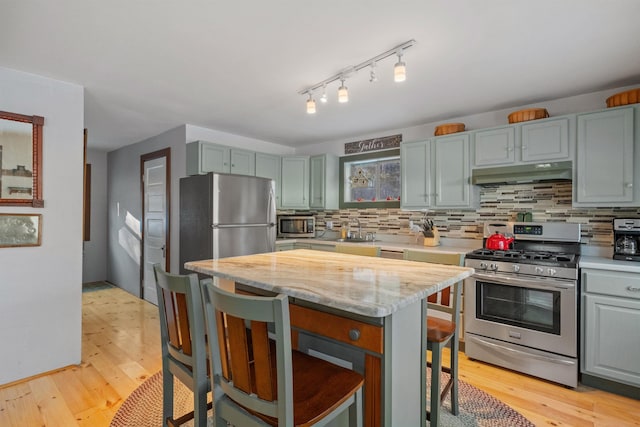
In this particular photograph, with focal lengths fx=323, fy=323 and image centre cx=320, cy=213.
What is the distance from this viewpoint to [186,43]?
2078 mm

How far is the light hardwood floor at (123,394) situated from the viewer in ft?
6.77

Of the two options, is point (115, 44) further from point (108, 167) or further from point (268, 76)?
point (108, 167)

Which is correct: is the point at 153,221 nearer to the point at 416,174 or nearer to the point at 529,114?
the point at 416,174

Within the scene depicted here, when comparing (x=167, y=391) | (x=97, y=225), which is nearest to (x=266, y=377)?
(x=167, y=391)

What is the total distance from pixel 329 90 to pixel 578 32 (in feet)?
5.70

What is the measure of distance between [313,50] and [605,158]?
2.48 meters

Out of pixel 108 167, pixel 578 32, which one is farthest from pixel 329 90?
pixel 108 167

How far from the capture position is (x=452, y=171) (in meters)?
3.42

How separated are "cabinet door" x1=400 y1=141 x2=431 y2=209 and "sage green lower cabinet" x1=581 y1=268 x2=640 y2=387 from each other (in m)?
1.60

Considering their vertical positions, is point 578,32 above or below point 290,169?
above

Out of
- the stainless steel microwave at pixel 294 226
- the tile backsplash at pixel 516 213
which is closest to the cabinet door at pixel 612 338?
the tile backsplash at pixel 516 213

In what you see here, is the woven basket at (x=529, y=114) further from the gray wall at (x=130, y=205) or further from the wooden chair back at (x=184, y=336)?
the gray wall at (x=130, y=205)

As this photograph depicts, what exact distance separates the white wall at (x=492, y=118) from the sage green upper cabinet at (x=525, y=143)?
0.30 meters

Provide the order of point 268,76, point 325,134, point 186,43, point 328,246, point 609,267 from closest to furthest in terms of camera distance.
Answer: point 186,43
point 609,267
point 268,76
point 328,246
point 325,134
